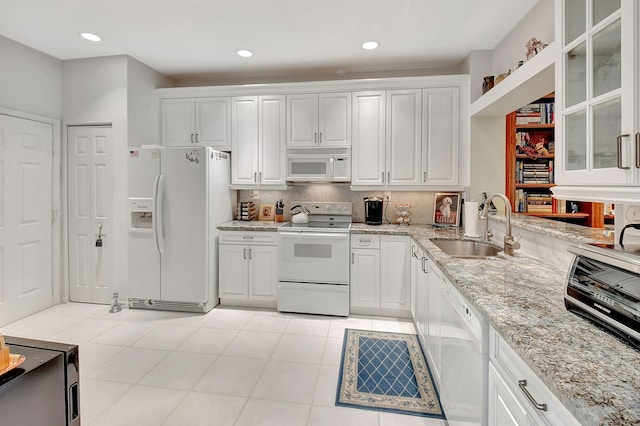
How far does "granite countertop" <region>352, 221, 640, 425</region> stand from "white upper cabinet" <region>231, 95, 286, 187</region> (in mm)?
2521

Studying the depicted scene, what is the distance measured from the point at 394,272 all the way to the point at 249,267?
61.7 inches

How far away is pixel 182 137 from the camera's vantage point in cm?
392

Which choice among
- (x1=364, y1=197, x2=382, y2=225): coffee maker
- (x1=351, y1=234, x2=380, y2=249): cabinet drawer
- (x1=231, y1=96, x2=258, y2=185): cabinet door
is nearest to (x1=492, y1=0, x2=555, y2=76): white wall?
(x1=364, y1=197, x2=382, y2=225): coffee maker

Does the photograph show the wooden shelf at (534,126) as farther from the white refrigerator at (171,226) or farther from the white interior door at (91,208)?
the white interior door at (91,208)

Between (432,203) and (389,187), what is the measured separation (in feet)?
2.12

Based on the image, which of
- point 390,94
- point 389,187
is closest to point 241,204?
point 389,187

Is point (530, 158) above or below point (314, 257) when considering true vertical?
above

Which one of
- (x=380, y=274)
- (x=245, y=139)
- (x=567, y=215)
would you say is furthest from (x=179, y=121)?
(x=567, y=215)

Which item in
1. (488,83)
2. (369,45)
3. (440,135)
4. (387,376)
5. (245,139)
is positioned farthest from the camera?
(245,139)

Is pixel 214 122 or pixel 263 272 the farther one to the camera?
pixel 214 122

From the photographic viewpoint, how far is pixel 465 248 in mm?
2650

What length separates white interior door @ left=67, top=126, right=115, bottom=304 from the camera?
3.62m

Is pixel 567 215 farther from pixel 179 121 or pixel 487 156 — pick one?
pixel 179 121

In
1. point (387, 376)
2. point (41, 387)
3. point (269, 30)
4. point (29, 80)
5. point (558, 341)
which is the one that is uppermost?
point (269, 30)
